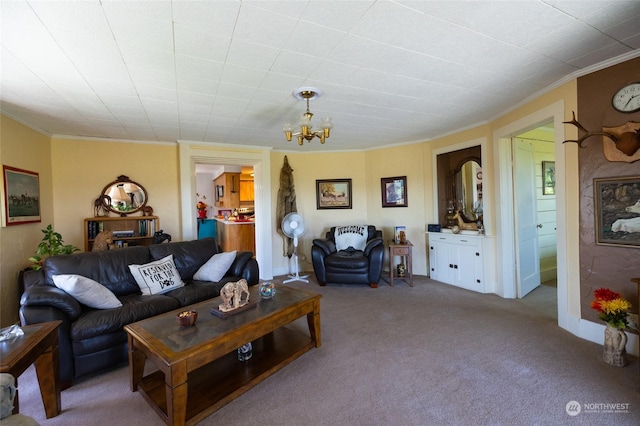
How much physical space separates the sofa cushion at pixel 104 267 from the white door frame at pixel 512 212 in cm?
422

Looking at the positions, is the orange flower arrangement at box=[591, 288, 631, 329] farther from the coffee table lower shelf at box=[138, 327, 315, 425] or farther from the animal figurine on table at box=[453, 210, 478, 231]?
the coffee table lower shelf at box=[138, 327, 315, 425]

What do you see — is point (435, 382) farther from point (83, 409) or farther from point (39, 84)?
point (39, 84)

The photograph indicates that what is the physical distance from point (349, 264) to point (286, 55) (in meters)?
3.02

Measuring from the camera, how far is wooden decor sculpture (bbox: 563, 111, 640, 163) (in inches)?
83.0

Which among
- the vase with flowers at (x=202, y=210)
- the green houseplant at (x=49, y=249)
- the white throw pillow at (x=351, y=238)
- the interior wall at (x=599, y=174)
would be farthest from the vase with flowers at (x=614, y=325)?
the vase with flowers at (x=202, y=210)

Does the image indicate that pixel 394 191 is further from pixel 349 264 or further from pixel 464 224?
pixel 349 264

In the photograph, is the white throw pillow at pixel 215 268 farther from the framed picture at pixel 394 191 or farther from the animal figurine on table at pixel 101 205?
the framed picture at pixel 394 191

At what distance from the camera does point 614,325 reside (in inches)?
82.0

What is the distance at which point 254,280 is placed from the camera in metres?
3.43

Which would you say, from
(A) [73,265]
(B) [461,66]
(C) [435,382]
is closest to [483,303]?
(C) [435,382]

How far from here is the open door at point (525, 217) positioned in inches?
142

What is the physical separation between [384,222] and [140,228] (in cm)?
400

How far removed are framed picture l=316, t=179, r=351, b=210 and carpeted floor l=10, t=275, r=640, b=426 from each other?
2.79m
